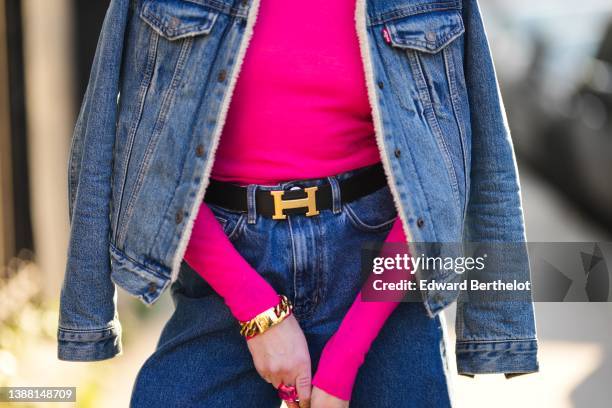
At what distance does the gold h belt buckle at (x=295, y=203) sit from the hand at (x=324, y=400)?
363 millimetres

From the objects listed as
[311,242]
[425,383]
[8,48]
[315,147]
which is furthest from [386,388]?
[8,48]

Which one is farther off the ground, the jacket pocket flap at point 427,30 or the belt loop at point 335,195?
the jacket pocket flap at point 427,30

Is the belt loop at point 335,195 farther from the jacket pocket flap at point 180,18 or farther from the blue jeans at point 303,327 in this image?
the jacket pocket flap at point 180,18

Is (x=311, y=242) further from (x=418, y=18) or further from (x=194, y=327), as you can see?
(x=418, y=18)

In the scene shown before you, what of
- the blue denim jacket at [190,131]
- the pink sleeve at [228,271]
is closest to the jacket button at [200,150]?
the blue denim jacket at [190,131]

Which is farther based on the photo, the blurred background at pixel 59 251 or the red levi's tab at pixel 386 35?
the blurred background at pixel 59 251

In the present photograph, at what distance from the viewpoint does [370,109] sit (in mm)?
1752

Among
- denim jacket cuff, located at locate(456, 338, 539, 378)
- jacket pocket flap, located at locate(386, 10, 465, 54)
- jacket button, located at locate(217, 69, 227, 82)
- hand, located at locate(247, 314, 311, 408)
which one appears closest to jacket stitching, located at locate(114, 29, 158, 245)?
jacket button, located at locate(217, 69, 227, 82)

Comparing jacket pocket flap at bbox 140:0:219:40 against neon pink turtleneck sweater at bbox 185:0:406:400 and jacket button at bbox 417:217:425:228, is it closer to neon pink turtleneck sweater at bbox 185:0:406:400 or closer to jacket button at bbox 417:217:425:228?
neon pink turtleneck sweater at bbox 185:0:406:400

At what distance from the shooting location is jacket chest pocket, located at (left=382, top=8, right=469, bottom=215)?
176 centimetres

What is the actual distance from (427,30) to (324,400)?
809 millimetres

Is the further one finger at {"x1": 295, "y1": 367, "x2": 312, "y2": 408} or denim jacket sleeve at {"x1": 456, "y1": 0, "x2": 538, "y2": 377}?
denim jacket sleeve at {"x1": 456, "y1": 0, "x2": 538, "y2": 377}

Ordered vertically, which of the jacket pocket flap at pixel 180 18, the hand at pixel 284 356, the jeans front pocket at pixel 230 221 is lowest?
the hand at pixel 284 356

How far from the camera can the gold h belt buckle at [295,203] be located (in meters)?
1.71
